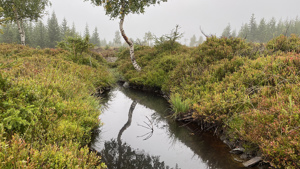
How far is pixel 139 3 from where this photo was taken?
14.2 meters

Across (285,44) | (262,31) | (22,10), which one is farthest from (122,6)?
(262,31)

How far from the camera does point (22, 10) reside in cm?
2444

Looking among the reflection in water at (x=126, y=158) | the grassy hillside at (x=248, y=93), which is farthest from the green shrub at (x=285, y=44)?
the reflection in water at (x=126, y=158)

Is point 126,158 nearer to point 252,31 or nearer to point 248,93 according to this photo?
point 248,93

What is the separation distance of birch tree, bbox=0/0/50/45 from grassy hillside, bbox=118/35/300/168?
80.6 feet

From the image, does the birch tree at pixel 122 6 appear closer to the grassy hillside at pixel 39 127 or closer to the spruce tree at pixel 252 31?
the grassy hillside at pixel 39 127

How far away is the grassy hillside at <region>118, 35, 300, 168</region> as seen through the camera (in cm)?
381

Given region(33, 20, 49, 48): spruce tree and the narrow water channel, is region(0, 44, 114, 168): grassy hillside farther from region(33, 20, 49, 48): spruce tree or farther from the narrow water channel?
region(33, 20, 49, 48): spruce tree

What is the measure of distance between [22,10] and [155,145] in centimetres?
3039

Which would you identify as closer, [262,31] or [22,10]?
[22,10]

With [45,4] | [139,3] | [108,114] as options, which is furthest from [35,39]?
[108,114]

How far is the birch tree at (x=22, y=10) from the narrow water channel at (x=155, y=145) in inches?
1001

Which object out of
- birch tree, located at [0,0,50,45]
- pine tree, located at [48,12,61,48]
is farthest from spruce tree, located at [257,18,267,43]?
pine tree, located at [48,12,61,48]

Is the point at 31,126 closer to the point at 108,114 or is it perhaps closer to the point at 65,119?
the point at 65,119
